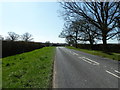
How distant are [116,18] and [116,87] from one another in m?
17.5

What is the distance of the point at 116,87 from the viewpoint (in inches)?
183

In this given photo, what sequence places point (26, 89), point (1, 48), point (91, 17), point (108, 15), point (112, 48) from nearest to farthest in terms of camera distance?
point (26, 89)
point (1, 48)
point (108, 15)
point (91, 17)
point (112, 48)

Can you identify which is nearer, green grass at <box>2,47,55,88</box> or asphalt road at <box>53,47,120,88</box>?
green grass at <box>2,47,55,88</box>

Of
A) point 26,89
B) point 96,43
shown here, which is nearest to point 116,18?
point 26,89

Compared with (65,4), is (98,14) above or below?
below

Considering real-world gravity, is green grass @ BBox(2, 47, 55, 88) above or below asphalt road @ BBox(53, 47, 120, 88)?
above

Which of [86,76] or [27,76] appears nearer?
[27,76]

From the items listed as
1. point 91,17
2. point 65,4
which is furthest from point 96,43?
point 65,4

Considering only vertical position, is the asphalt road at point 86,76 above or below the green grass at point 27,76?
below

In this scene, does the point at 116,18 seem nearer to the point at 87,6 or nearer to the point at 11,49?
the point at 87,6

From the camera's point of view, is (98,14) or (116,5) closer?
(116,5)

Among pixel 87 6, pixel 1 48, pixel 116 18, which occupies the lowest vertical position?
pixel 1 48

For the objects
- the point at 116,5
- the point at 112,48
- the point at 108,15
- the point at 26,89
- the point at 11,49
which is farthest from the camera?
the point at 112,48

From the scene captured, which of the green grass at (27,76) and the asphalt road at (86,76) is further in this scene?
the asphalt road at (86,76)
